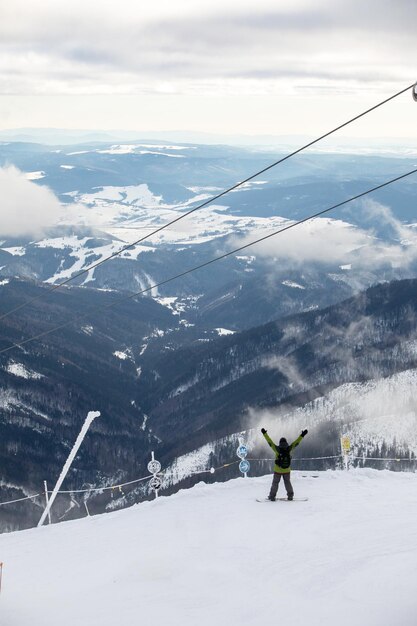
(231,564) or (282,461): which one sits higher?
(282,461)

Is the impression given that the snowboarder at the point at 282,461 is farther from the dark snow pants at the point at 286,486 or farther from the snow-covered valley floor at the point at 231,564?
the snow-covered valley floor at the point at 231,564

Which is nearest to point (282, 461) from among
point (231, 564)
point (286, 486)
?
point (286, 486)

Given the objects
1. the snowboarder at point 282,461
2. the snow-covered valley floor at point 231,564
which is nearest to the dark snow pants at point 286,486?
the snowboarder at point 282,461

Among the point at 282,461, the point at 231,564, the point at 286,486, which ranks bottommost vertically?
the point at 231,564

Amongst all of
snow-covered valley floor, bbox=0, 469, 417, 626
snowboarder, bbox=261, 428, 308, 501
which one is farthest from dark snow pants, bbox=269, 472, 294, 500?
snow-covered valley floor, bbox=0, 469, 417, 626

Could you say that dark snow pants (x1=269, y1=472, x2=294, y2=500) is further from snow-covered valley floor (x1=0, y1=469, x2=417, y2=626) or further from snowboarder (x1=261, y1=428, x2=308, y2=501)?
snow-covered valley floor (x1=0, y1=469, x2=417, y2=626)

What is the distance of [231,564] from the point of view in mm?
24969

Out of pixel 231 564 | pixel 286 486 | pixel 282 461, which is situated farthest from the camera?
pixel 286 486

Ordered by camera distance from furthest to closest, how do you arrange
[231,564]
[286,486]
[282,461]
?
1. [286,486]
2. [282,461]
3. [231,564]

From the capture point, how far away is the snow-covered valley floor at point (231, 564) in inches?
809

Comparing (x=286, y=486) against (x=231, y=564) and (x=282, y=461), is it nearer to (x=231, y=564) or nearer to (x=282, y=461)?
(x=282, y=461)

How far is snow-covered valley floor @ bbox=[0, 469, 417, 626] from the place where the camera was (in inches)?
809

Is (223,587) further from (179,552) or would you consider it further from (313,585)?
(179,552)

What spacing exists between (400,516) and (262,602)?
976cm
